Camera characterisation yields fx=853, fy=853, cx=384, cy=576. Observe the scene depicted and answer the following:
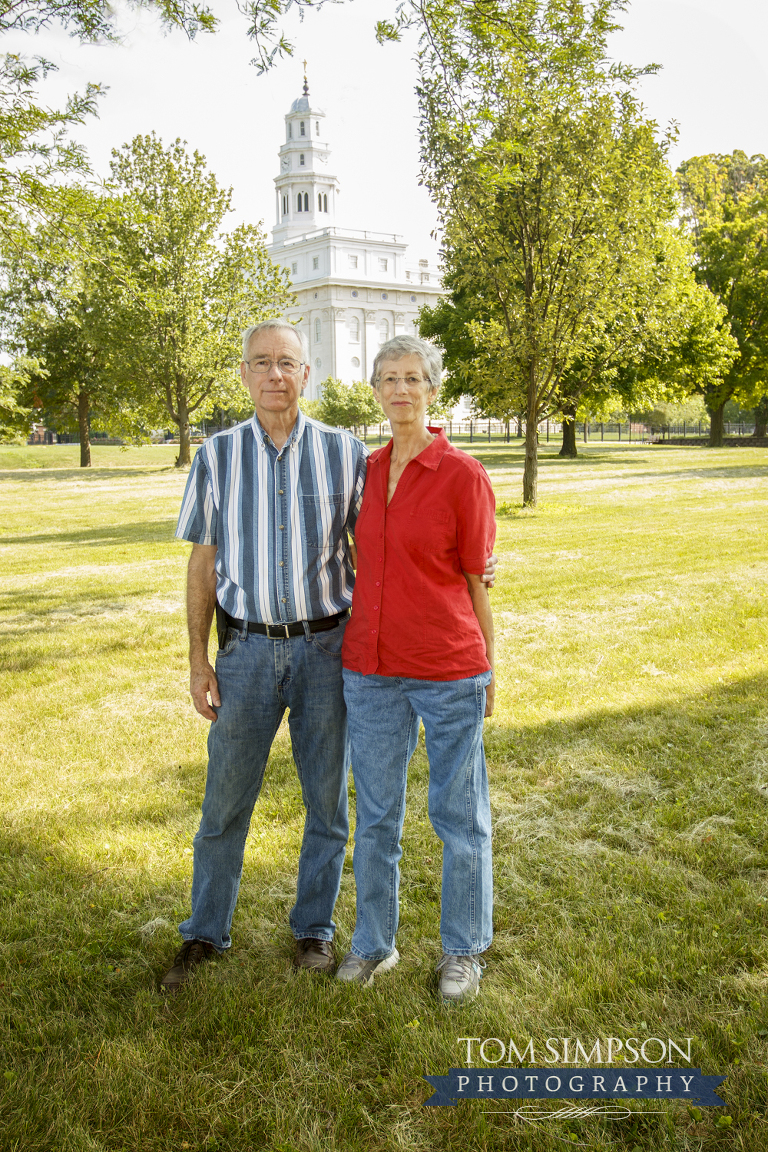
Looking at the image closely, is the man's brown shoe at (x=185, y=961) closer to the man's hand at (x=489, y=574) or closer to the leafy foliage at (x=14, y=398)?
the man's hand at (x=489, y=574)

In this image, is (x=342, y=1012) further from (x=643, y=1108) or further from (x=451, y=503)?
(x=451, y=503)

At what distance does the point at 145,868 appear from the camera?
4.08 meters

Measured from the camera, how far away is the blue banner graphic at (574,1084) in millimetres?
2592

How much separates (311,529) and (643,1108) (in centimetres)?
213

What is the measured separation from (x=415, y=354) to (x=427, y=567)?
74 cm

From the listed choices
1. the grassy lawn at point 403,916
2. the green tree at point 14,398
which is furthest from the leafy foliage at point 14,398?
the grassy lawn at point 403,916

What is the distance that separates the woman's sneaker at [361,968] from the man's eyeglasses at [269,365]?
219 centimetres

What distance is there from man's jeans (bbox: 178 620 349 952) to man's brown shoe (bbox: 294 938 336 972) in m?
0.04

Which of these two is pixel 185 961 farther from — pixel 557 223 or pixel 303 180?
pixel 303 180

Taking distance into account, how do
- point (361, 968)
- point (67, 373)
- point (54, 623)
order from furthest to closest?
point (67, 373)
point (54, 623)
point (361, 968)

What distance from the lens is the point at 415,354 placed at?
2955mm

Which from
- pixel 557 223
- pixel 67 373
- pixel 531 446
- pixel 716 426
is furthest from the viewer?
pixel 716 426

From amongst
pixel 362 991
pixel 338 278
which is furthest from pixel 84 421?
pixel 338 278

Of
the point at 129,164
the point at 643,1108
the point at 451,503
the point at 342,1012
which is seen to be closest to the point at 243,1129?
the point at 342,1012
